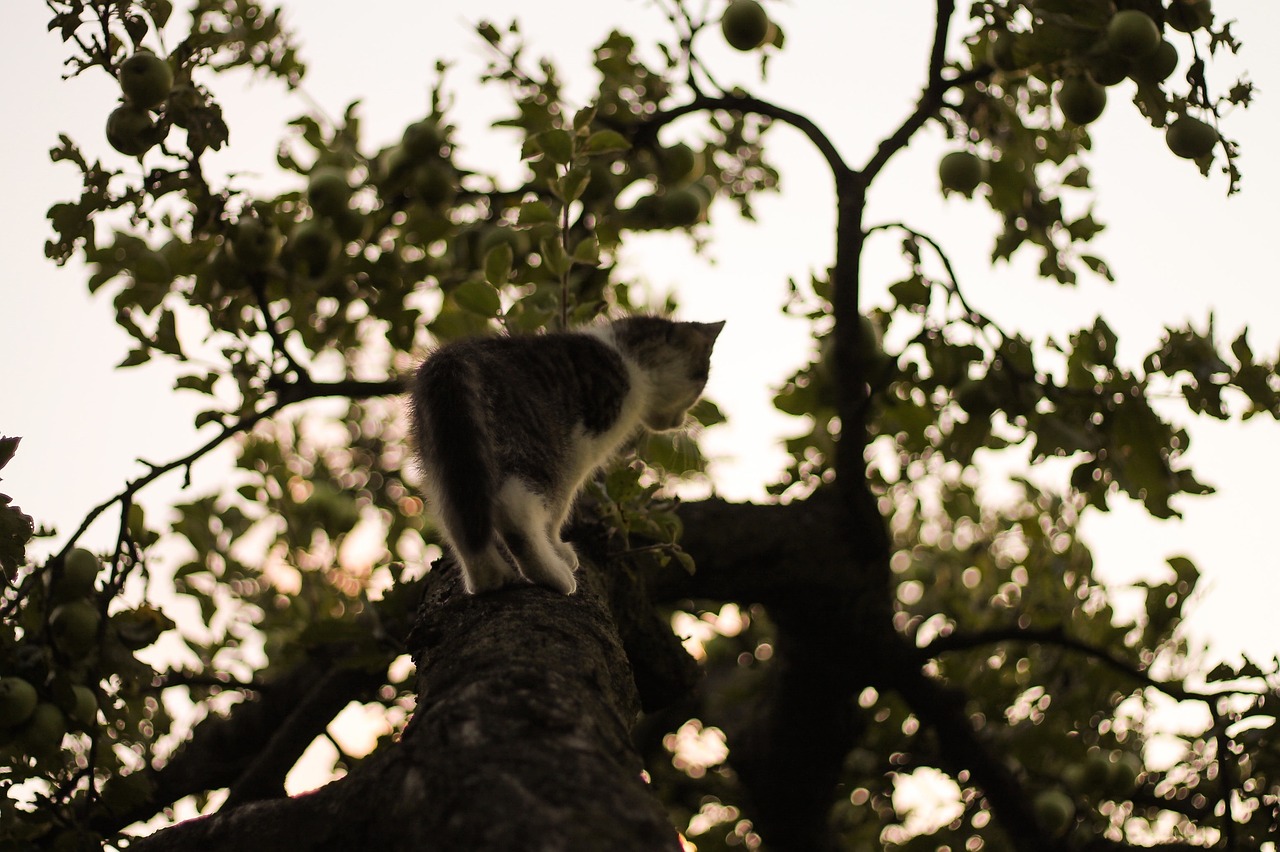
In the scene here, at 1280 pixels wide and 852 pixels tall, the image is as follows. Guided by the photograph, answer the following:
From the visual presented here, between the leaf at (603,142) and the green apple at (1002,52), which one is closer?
the leaf at (603,142)

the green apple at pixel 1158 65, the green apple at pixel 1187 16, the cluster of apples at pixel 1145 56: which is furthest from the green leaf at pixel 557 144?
the green apple at pixel 1187 16

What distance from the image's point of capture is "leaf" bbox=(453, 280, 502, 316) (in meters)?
3.01

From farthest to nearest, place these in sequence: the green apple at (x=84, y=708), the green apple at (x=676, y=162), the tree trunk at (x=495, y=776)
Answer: the green apple at (x=676, y=162) < the green apple at (x=84, y=708) < the tree trunk at (x=495, y=776)

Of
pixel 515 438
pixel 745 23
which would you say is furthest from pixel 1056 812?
pixel 745 23

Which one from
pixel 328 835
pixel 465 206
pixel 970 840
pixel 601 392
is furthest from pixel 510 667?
pixel 970 840

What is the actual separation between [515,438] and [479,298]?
51 centimetres

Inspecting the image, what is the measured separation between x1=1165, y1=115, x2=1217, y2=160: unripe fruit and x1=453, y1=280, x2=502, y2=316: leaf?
6.51 ft

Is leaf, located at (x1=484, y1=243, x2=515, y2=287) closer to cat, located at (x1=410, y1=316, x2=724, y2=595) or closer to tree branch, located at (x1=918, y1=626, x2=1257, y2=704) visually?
cat, located at (x1=410, y1=316, x2=724, y2=595)

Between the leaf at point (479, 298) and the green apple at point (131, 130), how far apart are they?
0.94 metres

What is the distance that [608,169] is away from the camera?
399cm

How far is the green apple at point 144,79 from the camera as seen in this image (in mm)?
2873

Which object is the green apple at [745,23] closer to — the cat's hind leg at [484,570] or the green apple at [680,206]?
the green apple at [680,206]

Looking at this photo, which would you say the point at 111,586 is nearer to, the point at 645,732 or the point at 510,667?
the point at 510,667

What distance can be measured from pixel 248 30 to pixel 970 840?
4.44 metres
